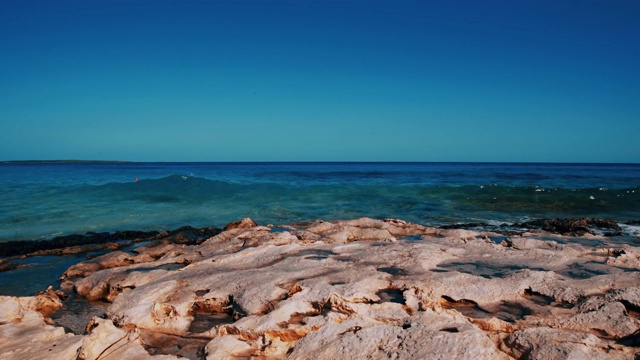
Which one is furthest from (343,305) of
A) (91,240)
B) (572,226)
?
(572,226)

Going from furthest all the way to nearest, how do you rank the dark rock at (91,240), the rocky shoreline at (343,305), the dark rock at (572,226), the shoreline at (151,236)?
the dark rock at (572,226) < the dark rock at (91,240) < the shoreline at (151,236) < the rocky shoreline at (343,305)

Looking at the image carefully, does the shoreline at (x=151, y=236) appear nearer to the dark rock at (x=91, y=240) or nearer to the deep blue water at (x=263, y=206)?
the dark rock at (x=91, y=240)

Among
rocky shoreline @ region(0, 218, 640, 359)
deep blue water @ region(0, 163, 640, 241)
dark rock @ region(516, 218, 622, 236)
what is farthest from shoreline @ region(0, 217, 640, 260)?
rocky shoreline @ region(0, 218, 640, 359)

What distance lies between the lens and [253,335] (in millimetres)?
3674

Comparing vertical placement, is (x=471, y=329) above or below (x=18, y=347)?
above

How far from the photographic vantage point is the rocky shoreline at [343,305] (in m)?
3.25

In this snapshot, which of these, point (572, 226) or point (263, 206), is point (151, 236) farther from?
point (572, 226)

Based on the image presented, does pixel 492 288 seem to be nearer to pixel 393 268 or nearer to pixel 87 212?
pixel 393 268

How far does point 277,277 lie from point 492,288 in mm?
2780

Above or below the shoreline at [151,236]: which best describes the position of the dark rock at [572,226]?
above

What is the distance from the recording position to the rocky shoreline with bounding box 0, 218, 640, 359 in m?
3.25

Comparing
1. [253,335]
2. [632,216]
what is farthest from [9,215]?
[632,216]

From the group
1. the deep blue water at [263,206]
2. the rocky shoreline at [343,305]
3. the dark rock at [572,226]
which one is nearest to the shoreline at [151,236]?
the dark rock at [572,226]

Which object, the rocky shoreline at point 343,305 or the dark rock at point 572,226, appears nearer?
the rocky shoreline at point 343,305
